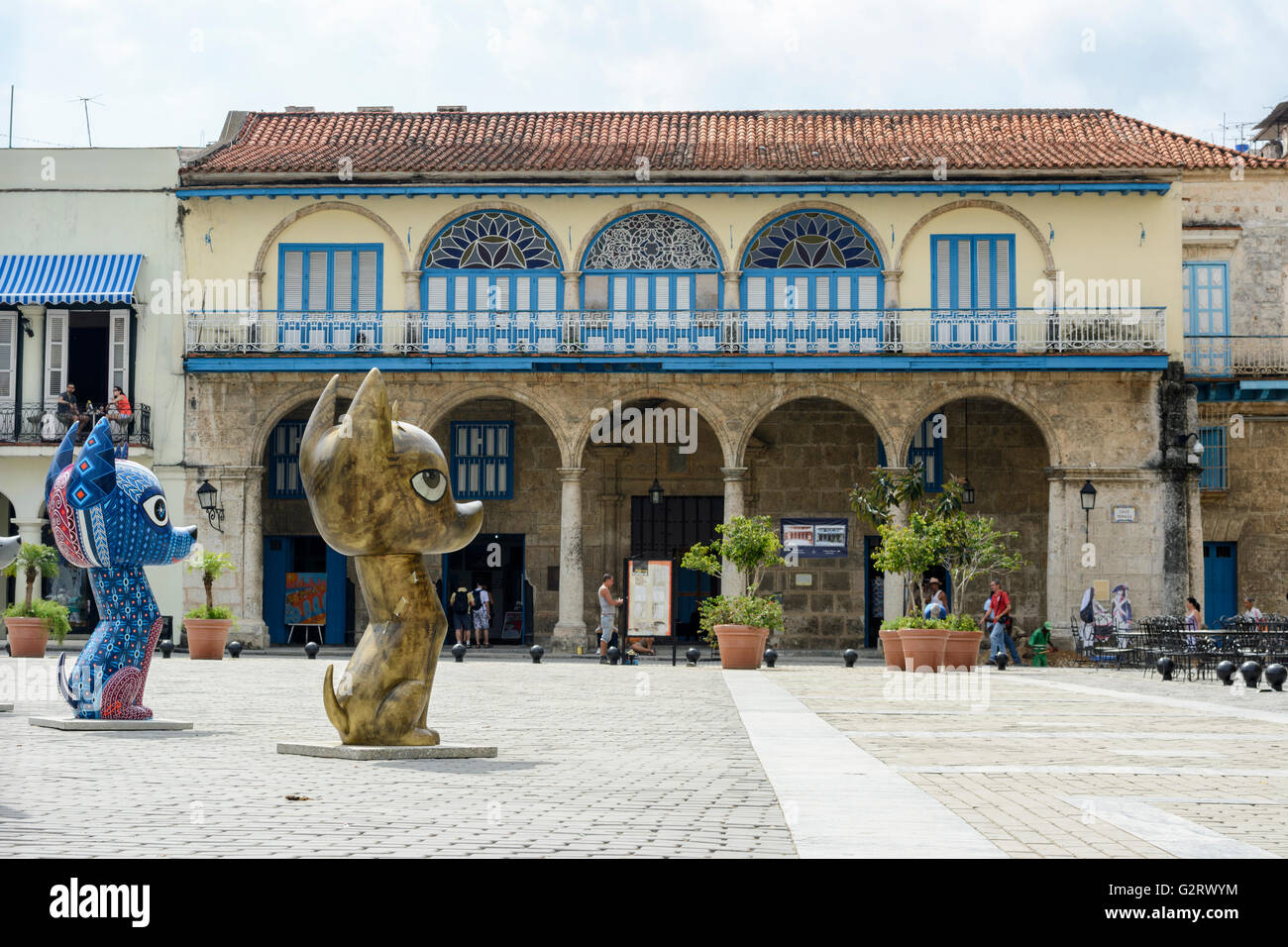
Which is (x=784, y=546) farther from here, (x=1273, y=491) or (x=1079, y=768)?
(x=1079, y=768)

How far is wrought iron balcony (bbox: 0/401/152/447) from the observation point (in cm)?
2867

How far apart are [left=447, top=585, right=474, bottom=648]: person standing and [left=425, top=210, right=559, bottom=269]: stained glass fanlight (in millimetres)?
6228

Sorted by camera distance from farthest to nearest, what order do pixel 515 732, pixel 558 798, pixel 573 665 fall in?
pixel 573 665 < pixel 515 732 < pixel 558 798

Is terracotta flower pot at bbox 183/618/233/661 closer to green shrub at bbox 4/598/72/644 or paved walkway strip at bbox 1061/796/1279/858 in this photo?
green shrub at bbox 4/598/72/644

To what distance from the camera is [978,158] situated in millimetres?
28719

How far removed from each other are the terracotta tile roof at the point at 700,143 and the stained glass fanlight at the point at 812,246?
1.08 metres

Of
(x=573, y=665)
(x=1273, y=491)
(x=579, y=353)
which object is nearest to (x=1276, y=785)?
(x=573, y=665)

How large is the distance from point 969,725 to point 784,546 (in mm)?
17876

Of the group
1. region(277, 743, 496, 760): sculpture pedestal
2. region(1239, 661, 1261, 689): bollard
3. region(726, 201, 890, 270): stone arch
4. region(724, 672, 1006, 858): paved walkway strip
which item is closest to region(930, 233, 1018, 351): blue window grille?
region(726, 201, 890, 270): stone arch

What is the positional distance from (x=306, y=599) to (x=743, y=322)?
10075 millimetres

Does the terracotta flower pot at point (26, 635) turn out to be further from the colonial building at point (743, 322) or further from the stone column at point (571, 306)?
the stone column at point (571, 306)

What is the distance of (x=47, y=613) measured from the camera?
73.4ft

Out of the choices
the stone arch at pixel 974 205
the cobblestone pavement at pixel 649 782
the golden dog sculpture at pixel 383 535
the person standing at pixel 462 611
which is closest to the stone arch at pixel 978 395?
the stone arch at pixel 974 205

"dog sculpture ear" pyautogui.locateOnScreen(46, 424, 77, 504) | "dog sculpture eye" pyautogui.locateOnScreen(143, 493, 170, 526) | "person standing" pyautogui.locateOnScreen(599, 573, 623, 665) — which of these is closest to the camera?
"dog sculpture eye" pyautogui.locateOnScreen(143, 493, 170, 526)
